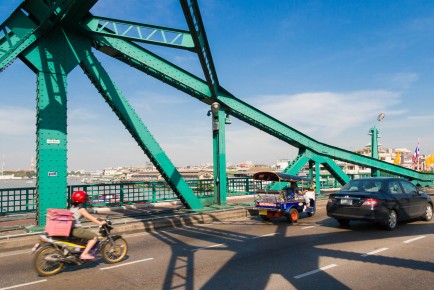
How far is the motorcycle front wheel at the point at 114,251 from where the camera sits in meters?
7.12

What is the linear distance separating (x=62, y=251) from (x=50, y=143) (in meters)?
5.06

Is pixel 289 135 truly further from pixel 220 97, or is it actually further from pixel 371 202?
pixel 371 202

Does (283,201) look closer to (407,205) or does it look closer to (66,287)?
(407,205)

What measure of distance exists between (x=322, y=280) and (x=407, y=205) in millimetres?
7199

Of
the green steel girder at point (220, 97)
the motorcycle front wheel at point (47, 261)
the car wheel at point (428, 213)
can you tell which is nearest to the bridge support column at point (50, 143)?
the green steel girder at point (220, 97)

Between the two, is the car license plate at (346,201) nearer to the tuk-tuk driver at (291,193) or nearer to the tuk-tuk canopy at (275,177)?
the tuk-tuk driver at (291,193)

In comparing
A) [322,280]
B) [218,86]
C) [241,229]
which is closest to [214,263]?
[322,280]

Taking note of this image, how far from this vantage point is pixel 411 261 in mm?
6965

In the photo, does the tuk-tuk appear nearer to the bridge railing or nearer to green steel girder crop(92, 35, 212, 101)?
the bridge railing

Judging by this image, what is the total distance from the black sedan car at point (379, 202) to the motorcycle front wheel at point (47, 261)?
826 cm

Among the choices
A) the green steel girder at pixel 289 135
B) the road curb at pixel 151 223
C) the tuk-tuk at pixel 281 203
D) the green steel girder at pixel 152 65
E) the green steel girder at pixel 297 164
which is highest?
the green steel girder at pixel 152 65

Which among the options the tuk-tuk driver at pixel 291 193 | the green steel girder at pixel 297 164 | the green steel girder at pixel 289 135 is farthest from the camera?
the green steel girder at pixel 297 164

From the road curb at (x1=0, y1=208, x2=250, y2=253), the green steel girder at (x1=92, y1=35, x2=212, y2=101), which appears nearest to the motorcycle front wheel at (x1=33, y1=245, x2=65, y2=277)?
the road curb at (x1=0, y1=208, x2=250, y2=253)

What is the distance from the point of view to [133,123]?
12.5 meters
